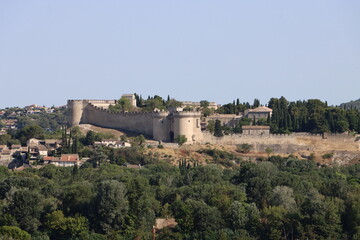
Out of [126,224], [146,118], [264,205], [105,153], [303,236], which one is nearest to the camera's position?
[303,236]

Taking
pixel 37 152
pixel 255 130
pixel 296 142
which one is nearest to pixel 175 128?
pixel 255 130

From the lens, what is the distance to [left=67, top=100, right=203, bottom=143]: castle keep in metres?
67.2

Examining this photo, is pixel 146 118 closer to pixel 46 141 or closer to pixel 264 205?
pixel 46 141

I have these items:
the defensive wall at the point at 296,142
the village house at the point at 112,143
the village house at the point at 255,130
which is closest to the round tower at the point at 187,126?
the defensive wall at the point at 296,142

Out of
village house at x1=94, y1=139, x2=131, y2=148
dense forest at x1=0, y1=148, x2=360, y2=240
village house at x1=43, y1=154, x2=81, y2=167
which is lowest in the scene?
dense forest at x1=0, y1=148, x2=360, y2=240

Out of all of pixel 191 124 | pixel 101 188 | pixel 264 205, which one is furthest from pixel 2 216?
pixel 191 124

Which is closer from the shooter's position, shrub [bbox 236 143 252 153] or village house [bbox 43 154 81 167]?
village house [bbox 43 154 81 167]

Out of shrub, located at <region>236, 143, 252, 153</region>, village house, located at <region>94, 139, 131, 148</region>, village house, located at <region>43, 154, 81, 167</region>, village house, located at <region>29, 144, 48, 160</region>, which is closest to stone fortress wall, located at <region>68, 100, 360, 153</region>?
shrub, located at <region>236, 143, 252, 153</region>

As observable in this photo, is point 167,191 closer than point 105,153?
Yes

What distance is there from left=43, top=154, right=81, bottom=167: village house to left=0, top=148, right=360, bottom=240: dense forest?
900 cm

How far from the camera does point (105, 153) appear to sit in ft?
209

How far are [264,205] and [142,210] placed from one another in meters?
7.01

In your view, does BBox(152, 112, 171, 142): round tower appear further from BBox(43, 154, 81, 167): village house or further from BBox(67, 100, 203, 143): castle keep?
BBox(43, 154, 81, 167): village house

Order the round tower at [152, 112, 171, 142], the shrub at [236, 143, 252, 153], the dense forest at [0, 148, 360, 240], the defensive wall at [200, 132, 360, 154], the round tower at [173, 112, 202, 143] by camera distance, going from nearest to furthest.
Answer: the dense forest at [0, 148, 360, 240], the round tower at [173, 112, 202, 143], the round tower at [152, 112, 171, 142], the shrub at [236, 143, 252, 153], the defensive wall at [200, 132, 360, 154]
